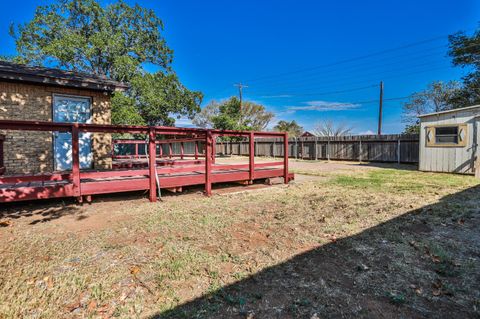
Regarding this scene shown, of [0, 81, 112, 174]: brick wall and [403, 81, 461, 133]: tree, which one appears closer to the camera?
[0, 81, 112, 174]: brick wall

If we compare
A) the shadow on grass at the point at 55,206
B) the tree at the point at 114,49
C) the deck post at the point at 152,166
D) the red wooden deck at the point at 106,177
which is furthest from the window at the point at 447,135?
the tree at the point at 114,49

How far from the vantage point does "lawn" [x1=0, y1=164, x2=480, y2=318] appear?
2047 mm

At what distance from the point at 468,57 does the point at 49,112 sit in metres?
24.5

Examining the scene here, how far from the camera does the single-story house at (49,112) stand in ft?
22.7

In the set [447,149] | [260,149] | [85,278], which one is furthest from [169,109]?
[85,278]

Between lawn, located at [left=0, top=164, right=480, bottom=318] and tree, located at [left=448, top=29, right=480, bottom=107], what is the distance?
1904cm

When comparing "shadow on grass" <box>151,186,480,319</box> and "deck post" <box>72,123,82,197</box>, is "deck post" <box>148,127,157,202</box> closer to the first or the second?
"deck post" <box>72,123,82,197</box>

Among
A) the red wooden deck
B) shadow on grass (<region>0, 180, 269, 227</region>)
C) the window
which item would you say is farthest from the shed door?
the window

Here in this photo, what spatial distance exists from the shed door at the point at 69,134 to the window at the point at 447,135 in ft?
41.4

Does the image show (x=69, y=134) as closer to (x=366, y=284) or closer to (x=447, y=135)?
(x=366, y=284)

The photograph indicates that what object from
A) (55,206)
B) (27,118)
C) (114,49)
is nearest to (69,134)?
(27,118)

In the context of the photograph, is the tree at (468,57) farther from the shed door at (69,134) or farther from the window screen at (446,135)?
the shed door at (69,134)

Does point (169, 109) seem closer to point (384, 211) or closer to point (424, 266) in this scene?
point (384, 211)

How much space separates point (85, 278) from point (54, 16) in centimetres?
2492
